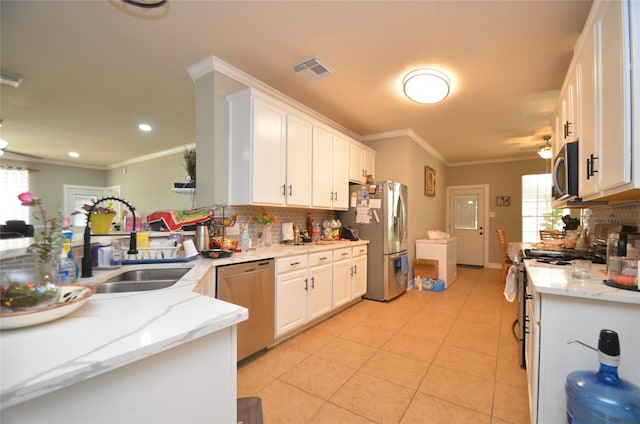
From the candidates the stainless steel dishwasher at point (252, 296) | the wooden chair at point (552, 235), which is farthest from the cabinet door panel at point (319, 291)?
the wooden chair at point (552, 235)

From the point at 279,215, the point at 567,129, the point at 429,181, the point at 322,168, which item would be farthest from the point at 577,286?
the point at 429,181

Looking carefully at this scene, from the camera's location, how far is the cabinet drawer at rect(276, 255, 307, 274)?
2.61 metres

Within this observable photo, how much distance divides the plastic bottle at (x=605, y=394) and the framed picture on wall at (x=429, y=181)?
182 inches

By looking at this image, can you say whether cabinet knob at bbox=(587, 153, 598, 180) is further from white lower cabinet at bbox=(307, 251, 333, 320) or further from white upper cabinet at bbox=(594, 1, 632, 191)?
white lower cabinet at bbox=(307, 251, 333, 320)

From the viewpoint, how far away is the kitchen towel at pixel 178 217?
7.87 ft

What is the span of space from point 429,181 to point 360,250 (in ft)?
8.92

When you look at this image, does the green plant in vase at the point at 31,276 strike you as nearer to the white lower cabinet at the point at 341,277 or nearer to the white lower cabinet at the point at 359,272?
the white lower cabinet at the point at 341,277

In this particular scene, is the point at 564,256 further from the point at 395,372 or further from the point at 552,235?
the point at 552,235

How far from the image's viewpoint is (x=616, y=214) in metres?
2.37

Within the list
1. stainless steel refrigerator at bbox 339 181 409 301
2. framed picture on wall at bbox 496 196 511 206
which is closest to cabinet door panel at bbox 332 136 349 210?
stainless steel refrigerator at bbox 339 181 409 301

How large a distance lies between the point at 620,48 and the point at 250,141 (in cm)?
237

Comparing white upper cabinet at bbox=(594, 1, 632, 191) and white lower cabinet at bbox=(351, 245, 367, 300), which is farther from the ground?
white upper cabinet at bbox=(594, 1, 632, 191)

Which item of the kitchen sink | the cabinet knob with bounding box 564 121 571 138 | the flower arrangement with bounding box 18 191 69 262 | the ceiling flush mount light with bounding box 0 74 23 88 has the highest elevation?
the ceiling flush mount light with bounding box 0 74 23 88

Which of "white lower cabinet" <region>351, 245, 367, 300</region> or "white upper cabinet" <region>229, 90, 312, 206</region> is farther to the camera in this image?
"white lower cabinet" <region>351, 245, 367, 300</region>
